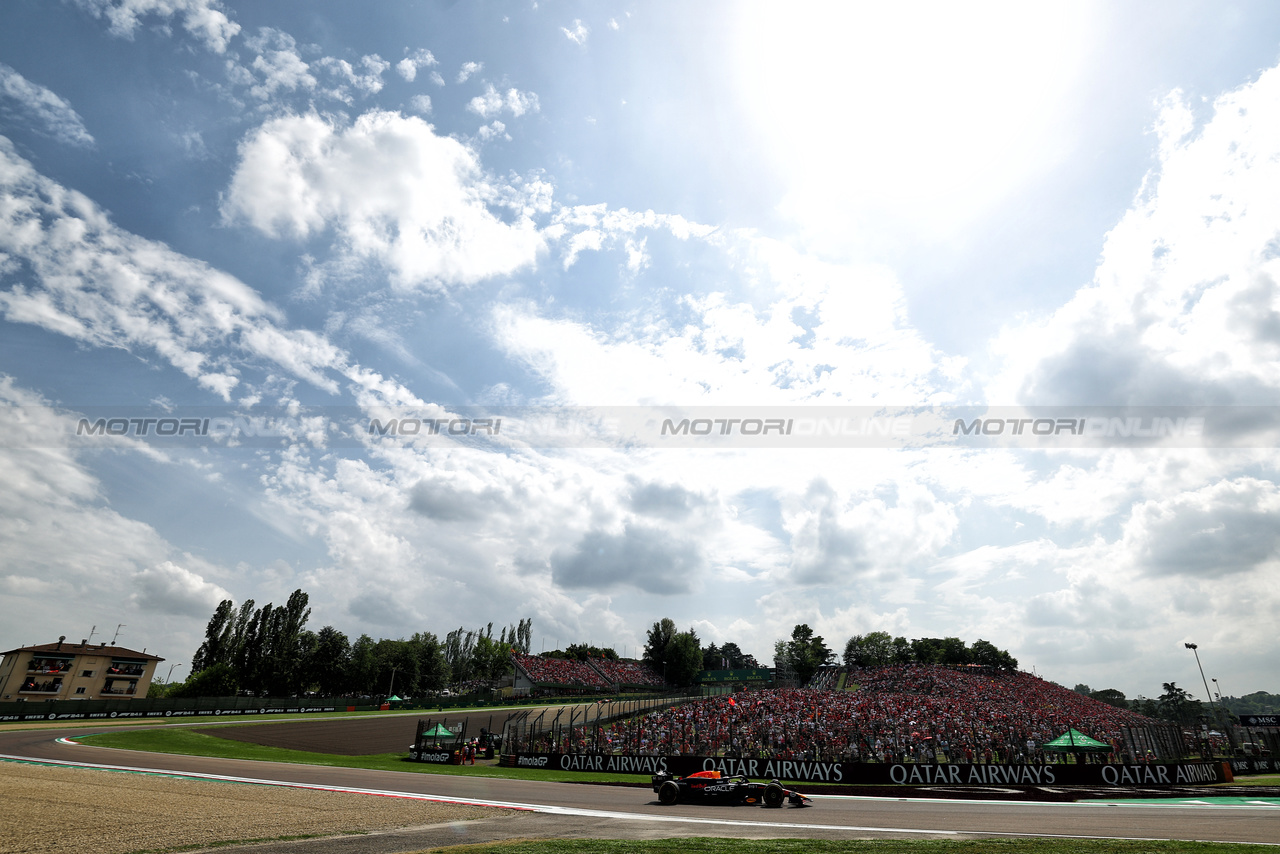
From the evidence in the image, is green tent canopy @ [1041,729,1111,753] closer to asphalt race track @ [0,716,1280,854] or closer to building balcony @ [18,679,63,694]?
asphalt race track @ [0,716,1280,854]

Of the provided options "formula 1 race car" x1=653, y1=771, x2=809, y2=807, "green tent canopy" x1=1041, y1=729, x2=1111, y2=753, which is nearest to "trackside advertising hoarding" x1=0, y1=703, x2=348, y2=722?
"formula 1 race car" x1=653, y1=771, x2=809, y2=807

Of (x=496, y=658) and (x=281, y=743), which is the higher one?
(x=496, y=658)

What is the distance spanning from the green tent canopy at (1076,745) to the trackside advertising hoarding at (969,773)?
1127mm

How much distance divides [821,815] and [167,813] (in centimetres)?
1644

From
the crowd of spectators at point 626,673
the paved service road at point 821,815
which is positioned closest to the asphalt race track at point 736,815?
the paved service road at point 821,815

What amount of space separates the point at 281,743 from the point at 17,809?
96.9 ft

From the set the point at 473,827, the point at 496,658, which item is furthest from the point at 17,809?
the point at 496,658

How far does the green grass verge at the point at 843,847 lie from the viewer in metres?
11.2

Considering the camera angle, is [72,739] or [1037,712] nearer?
[72,739]

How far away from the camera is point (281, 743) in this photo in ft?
129

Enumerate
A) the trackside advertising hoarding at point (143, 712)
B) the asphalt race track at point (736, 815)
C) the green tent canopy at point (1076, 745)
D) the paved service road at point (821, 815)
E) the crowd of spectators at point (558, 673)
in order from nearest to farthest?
the asphalt race track at point (736, 815) → the paved service road at point (821, 815) → the green tent canopy at point (1076, 745) → the trackside advertising hoarding at point (143, 712) → the crowd of spectators at point (558, 673)

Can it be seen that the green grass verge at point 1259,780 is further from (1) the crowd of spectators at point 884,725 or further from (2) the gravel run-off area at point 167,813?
(2) the gravel run-off area at point 167,813

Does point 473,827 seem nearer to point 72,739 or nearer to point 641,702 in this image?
point 72,739

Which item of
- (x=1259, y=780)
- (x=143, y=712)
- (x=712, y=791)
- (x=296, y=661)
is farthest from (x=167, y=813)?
(x=296, y=661)
